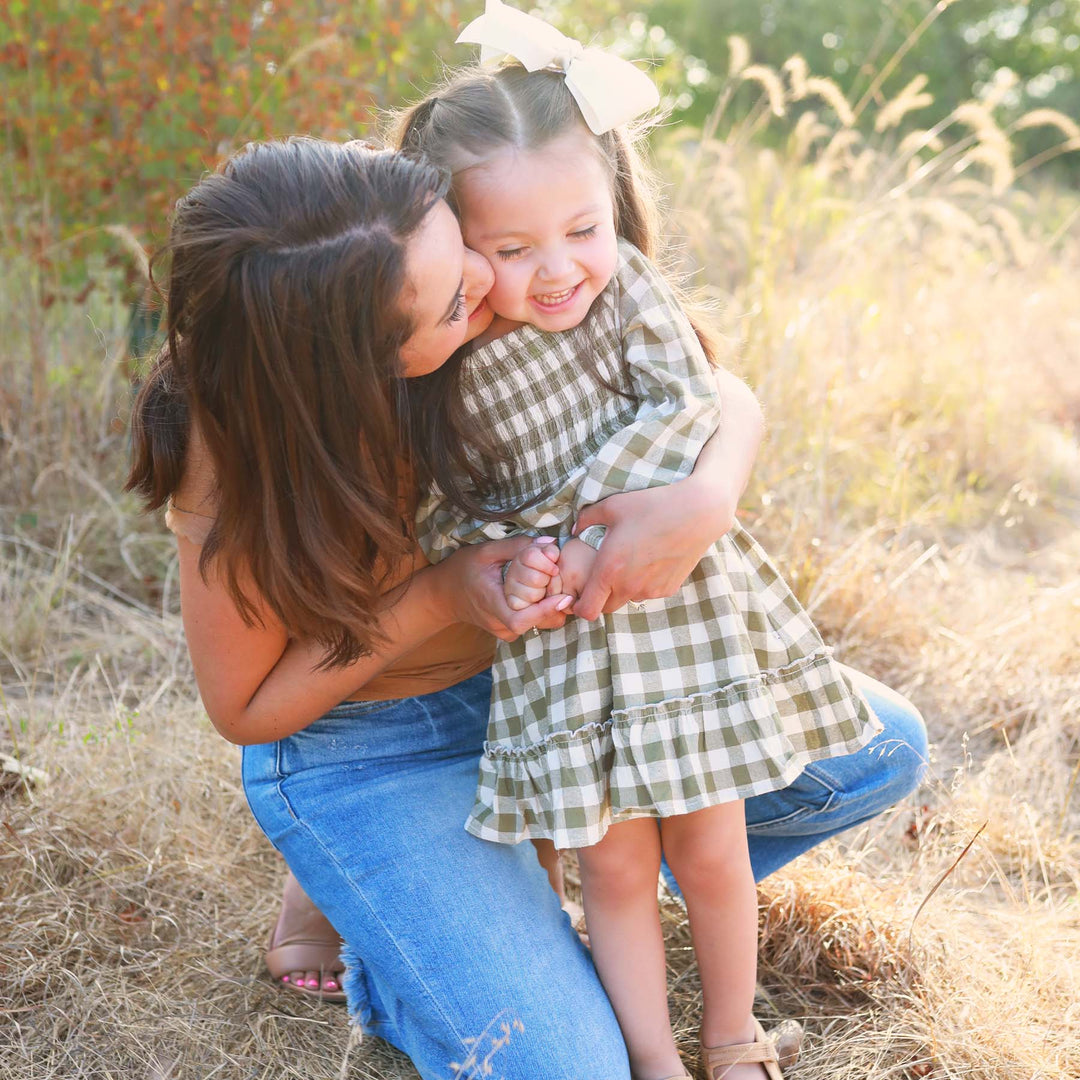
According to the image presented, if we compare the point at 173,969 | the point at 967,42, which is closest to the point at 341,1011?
the point at 173,969

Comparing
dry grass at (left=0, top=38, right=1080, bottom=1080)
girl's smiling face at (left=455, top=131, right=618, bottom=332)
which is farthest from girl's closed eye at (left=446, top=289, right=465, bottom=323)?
dry grass at (left=0, top=38, right=1080, bottom=1080)

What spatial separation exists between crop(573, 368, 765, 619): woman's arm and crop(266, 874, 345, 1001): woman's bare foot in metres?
0.80

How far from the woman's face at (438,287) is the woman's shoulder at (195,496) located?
285mm

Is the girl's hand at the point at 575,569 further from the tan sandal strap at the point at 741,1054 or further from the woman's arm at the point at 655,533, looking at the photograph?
the tan sandal strap at the point at 741,1054

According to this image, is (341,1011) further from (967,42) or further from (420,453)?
(967,42)

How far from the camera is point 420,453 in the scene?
153 cm

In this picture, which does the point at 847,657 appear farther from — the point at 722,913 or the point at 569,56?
the point at 569,56

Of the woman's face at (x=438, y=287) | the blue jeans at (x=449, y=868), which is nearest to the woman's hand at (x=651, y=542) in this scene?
the woman's face at (x=438, y=287)

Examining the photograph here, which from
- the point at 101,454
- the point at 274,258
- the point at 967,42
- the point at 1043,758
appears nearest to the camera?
the point at 274,258

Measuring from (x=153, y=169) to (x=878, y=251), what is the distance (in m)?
2.36

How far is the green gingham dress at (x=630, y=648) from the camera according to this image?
58.2 inches

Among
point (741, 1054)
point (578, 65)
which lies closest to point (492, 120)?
point (578, 65)

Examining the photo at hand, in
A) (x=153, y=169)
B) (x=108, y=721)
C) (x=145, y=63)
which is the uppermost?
(x=145, y=63)

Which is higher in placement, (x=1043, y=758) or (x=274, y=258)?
(x=274, y=258)
